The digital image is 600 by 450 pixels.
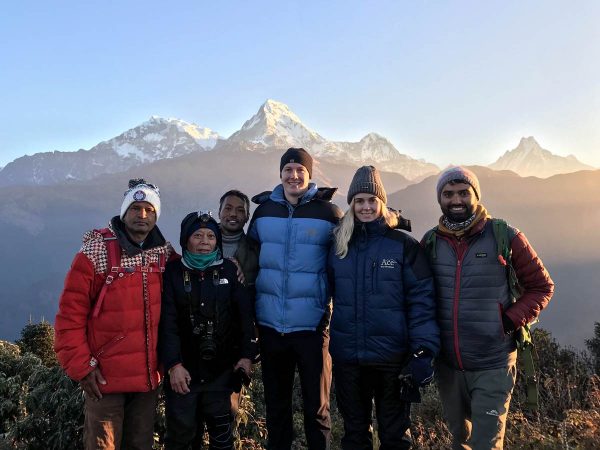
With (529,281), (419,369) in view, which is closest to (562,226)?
(529,281)

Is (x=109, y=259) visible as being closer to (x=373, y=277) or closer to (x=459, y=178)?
(x=373, y=277)

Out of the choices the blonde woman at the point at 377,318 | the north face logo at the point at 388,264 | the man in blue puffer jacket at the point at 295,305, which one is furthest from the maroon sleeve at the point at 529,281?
the man in blue puffer jacket at the point at 295,305

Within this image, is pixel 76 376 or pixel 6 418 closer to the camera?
pixel 76 376

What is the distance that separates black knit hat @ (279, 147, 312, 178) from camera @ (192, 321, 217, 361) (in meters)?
1.63

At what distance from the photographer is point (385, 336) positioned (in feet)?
11.8

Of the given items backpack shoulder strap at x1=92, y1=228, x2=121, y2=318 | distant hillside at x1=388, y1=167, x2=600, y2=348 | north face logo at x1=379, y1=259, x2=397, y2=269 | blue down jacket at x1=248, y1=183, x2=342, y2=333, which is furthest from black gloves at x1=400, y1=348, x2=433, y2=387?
distant hillside at x1=388, y1=167, x2=600, y2=348

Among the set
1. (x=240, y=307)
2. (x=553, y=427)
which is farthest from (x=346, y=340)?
(x=553, y=427)

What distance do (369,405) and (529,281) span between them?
5.45 ft

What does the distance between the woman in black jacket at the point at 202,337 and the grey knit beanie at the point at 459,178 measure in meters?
1.93

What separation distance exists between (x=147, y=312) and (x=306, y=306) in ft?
4.38

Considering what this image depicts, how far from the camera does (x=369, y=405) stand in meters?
3.83

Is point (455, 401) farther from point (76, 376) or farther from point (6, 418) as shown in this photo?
point (6, 418)

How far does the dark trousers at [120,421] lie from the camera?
3.48 m

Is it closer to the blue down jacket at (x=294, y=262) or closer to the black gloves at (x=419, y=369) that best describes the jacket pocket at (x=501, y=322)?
the black gloves at (x=419, y=369)
